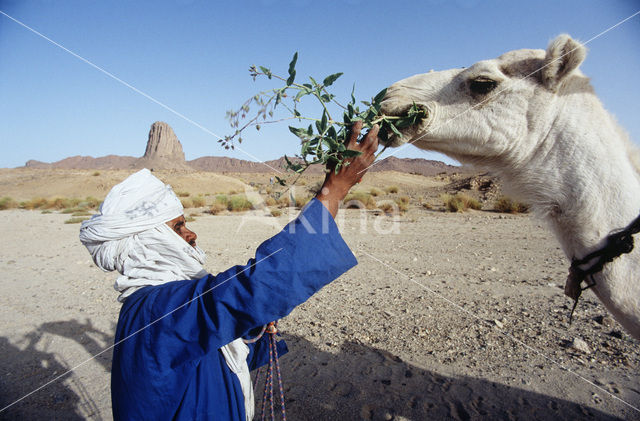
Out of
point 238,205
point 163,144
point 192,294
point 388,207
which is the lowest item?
point 388,207

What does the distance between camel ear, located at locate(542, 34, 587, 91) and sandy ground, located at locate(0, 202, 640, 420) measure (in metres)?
0.80

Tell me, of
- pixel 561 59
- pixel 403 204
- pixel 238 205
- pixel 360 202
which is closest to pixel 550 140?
pixel 561 59

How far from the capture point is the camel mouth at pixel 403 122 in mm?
1922

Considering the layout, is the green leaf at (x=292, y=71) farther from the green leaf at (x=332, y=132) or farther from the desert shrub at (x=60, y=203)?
the desert shrub at (x=60, y=203)

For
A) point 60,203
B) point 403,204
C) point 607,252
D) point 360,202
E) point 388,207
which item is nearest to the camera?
point 607,252

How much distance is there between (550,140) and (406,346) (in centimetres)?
299

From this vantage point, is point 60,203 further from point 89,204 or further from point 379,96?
point 379,96

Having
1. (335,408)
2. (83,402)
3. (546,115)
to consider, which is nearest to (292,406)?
(335,408)

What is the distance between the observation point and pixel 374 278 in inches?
271

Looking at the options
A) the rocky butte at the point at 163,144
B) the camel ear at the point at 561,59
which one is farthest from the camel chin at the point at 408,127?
the rocky butte at the point at 163,144

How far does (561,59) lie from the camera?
6.04 feet

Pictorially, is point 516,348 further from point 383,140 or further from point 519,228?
point 519,228

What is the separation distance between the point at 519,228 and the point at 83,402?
1217cm

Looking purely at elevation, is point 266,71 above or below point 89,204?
above
